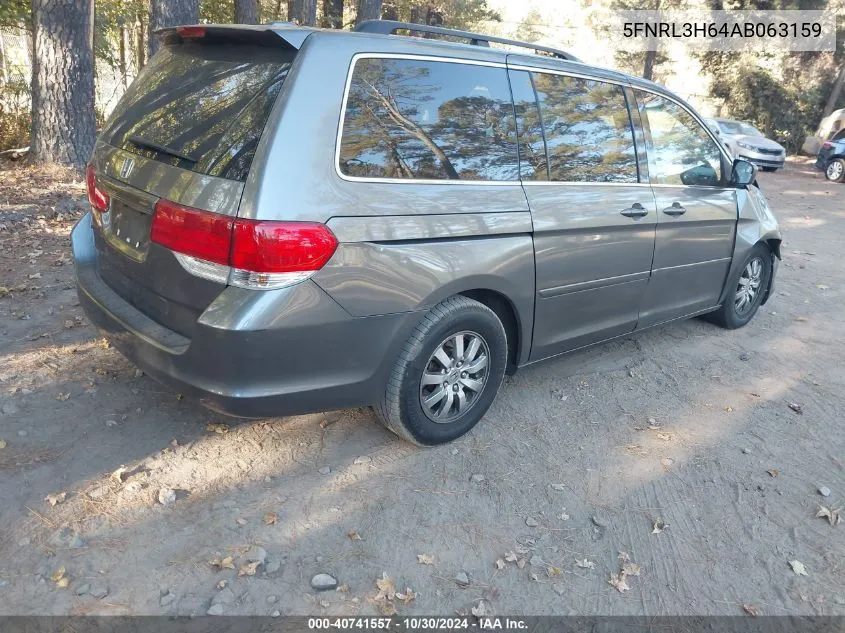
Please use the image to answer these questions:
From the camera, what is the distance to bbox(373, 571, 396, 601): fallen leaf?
2.55m

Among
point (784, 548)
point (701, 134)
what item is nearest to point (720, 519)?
point (784, 548)

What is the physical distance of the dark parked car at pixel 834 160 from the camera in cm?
1823

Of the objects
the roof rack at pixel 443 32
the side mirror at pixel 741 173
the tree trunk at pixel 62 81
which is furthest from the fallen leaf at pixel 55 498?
the tree trunk at pixel 62 81

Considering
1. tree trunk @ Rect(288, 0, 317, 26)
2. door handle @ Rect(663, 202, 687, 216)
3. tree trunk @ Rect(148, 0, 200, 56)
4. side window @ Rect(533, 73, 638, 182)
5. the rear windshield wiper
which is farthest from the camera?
tree trunk @ Rect(288, 0, 317, 26)

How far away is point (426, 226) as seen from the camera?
3039mm

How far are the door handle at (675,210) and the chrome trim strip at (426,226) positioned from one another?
1.31 m

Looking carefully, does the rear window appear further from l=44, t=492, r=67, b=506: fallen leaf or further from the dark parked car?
the dark parked car

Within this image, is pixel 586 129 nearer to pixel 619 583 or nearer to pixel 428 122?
pixel 428 122

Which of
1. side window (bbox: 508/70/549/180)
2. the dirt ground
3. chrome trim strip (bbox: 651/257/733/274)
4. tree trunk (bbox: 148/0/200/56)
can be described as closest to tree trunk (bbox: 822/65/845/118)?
tree trunk (bbox: 148/0/200/56)

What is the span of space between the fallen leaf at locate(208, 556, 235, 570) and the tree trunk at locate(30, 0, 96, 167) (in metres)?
7.08

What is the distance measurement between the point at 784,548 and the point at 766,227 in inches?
123

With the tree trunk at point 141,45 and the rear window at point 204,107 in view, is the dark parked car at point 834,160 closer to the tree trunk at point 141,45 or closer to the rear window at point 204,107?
the tree trunk at point 141,45

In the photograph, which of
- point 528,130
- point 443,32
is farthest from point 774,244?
point 443,32

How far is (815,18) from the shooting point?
23.3 m
